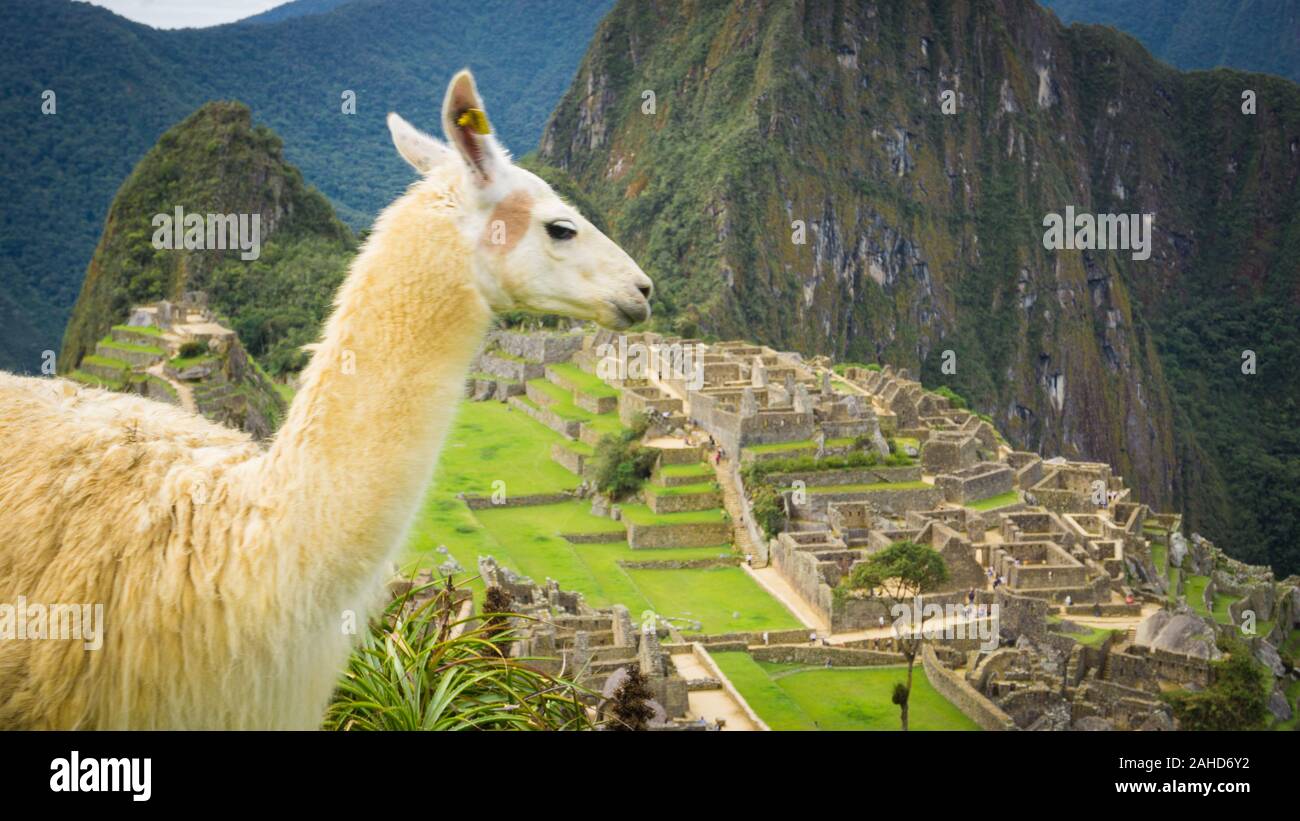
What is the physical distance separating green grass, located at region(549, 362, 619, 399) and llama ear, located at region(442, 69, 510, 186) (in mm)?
28602

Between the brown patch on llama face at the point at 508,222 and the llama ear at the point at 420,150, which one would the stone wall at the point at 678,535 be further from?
the brown patch on llama face at the point at 508,222

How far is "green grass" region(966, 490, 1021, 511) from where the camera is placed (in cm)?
2544

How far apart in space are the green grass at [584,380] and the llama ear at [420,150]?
93.2 ft

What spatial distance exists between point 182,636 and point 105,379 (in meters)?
25.6

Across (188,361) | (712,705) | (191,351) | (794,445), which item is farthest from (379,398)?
(191,351)

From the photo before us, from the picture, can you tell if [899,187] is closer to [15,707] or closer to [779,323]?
[779,323]

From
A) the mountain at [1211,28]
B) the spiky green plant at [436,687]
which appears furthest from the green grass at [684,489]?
the mountain at [1211,28]

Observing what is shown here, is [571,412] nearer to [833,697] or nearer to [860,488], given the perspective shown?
[860,488]

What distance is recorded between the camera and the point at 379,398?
2.67 metres

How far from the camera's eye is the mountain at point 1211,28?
14700cm

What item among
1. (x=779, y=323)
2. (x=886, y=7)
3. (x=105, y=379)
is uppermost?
(x=886, y=7)

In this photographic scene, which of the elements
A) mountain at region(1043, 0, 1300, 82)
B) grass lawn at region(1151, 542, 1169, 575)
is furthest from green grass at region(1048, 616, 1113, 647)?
mountain at region(1043, 0, 1300, 82)
